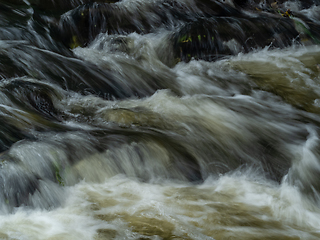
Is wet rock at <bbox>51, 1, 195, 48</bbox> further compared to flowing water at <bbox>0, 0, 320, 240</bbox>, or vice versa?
wet rock at <bbox>51, 1, 195, 48</bbox>

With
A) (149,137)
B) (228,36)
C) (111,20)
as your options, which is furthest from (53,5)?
(149,137)

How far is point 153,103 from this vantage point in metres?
5.26

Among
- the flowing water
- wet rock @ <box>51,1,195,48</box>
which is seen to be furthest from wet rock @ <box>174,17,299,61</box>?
wet rock @ <box>51,1,195,48</box>

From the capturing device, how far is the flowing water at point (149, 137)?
3.11 meters

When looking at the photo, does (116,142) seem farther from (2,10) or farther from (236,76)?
(2,10)

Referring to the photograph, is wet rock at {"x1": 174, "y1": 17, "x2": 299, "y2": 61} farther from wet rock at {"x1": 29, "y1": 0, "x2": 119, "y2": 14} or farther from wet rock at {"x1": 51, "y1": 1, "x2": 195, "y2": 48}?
wet rock at {"x1": 29, "y1": 0, "x2": 119, "y2": 14}

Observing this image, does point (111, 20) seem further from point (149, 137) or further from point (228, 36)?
point (149, 137)

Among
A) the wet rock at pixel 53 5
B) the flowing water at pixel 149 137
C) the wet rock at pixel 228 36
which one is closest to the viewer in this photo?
the flowing water at pixel 149 137

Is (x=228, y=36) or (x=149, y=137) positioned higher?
(x=228, y=36)

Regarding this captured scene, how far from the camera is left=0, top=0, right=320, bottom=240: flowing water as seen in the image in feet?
10.2

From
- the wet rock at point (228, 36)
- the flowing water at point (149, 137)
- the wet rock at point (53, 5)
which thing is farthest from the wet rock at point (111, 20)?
the wet rock at point (228, 36)

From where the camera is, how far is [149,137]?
4.10m

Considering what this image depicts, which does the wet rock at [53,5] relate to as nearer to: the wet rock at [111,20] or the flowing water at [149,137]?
the flowing water at [149,137]

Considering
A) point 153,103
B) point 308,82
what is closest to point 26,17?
point 153,103
